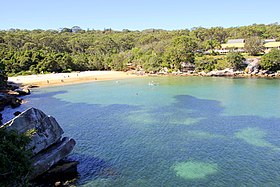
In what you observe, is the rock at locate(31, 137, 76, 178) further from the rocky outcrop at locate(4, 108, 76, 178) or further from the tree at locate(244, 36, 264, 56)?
the tree at locate(244, 36, 264, 56)

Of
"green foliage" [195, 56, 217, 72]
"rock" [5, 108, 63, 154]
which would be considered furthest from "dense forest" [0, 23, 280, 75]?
"rock" [5, 108, 63, 154]

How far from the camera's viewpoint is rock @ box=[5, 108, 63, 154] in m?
21.2

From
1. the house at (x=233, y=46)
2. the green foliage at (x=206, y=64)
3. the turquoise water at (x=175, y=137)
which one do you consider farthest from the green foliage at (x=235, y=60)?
the turquoise water at (x=175, y=137)

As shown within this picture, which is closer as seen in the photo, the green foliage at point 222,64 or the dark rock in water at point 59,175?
the dark rock in water at point 59,175

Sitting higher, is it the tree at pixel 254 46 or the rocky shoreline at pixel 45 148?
the tree at pixel 254 46

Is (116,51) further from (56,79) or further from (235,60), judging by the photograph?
(235,60)

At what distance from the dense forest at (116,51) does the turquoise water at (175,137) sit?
46.3 metres

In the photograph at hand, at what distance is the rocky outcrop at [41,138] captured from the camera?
21.1 metres

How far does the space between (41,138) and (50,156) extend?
5.92ft

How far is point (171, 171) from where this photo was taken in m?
23.8

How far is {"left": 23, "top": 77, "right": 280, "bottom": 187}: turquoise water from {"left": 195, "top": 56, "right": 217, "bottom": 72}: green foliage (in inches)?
1570

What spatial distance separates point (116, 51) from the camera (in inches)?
6088

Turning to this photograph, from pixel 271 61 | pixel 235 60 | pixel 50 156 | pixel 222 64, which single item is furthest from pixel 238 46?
pixel 50 156

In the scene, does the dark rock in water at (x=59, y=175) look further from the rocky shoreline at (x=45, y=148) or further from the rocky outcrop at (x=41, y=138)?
the rocky outcrop at (x=41, y=138)
